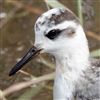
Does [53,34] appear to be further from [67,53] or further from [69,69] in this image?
[69,69]

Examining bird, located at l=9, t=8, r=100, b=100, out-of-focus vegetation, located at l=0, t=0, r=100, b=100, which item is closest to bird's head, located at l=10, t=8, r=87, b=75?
bird, located at l=9, t=8, r=100, b=100

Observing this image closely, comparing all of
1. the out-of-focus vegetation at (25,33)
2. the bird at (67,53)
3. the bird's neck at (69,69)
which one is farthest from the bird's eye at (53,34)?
the out-of-focus vegetation at (25,33)

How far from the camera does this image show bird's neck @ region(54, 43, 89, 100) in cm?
419

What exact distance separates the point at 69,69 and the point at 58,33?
0.82 ft

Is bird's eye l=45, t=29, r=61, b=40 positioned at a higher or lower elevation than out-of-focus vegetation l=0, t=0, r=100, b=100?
higher

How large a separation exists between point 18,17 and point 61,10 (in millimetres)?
2227

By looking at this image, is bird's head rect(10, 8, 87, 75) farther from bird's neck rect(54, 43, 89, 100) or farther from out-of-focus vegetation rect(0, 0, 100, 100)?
out-of-focus vegetation rect(0, 0, 100, 100)

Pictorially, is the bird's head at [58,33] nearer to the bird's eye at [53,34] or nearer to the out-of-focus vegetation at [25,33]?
the bird's eye at [53,34]

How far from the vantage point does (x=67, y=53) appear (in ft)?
13.7

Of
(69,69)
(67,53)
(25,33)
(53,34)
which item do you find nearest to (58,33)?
(53,34)

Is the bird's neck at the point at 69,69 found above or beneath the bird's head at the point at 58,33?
beneath

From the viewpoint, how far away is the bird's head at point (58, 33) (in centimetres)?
412

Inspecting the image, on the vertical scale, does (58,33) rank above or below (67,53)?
above

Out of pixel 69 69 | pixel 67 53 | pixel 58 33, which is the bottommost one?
pixel 69 69
